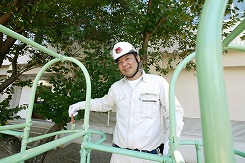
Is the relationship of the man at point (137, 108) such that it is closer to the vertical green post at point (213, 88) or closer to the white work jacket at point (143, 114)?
the white work jacket at point (143, 114)

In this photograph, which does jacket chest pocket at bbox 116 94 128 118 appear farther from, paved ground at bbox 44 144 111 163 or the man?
paved ground at bbox 44 144 111 163

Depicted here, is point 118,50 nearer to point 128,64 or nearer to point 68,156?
point 128,64

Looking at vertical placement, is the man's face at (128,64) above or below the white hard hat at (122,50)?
below

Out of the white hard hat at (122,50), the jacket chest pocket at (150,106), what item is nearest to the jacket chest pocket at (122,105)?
the jacket chest pocket at (150,106)

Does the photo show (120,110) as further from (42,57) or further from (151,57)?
(42,57)

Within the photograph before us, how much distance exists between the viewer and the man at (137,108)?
166 centimetres

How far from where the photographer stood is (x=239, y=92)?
5754mm

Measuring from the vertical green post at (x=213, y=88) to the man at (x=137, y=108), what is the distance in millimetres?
1189

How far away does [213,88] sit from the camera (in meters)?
0.39

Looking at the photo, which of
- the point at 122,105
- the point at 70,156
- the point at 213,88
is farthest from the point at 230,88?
the point at 213,88

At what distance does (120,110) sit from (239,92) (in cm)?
531

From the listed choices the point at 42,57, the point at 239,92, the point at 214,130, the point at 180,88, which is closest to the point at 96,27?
the point at 42,57

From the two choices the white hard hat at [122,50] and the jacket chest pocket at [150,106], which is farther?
the white hard hat at [122,50]

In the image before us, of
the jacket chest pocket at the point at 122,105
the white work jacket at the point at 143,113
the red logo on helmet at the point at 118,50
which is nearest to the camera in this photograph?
the white work jacket at the point at 143,113
